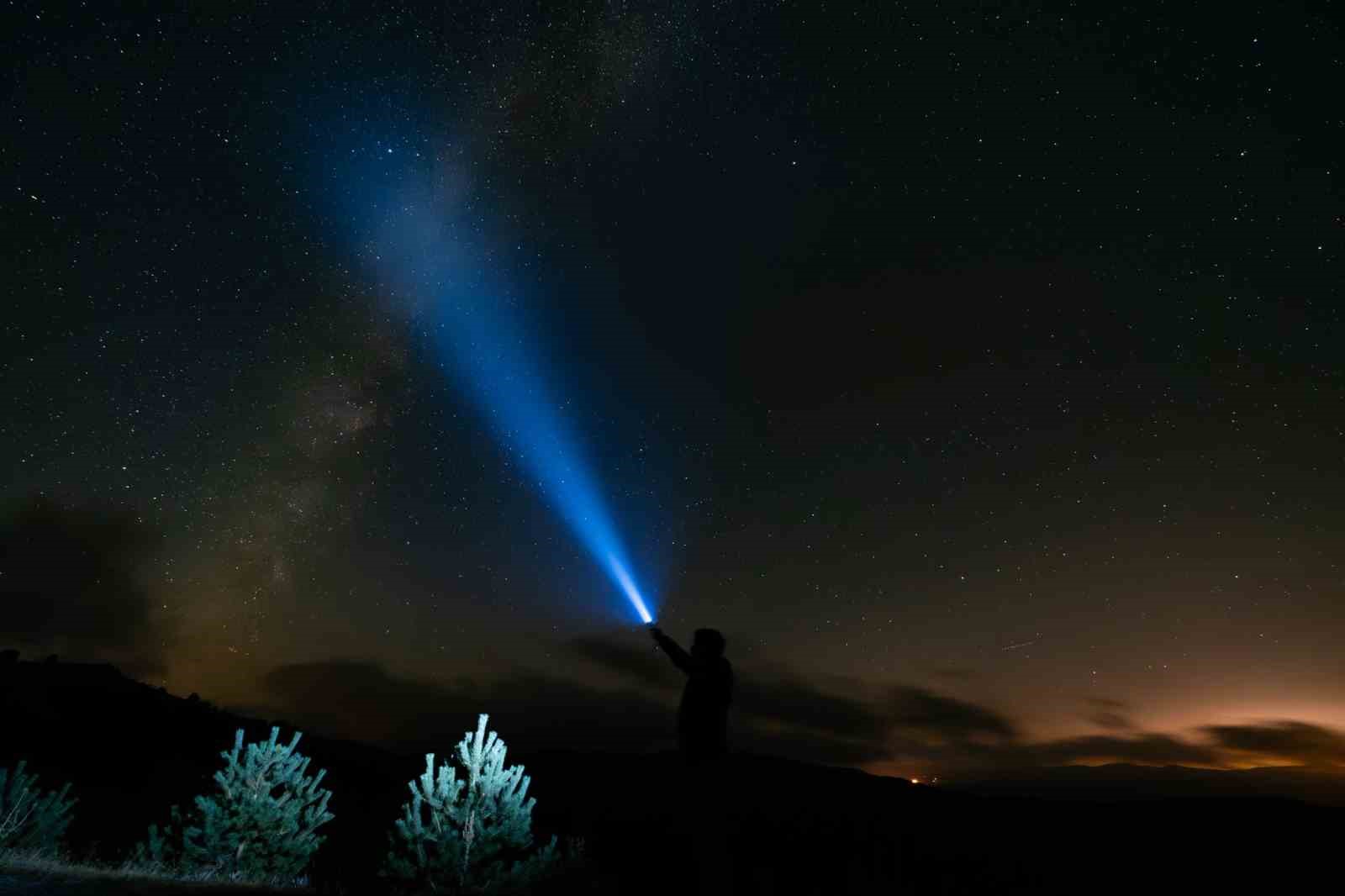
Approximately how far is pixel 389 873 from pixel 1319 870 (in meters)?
62.4

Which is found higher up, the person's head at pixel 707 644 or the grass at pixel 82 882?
the person's head at pixel 707 644

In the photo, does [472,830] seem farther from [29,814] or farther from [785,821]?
[785,821]

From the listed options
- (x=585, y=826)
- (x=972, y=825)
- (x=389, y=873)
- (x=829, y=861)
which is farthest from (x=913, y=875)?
(x=389, y=873)

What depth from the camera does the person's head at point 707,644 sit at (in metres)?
6.73

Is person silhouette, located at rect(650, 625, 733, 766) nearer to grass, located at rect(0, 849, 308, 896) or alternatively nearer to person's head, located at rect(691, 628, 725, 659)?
person's head, located at rect(691, 628, 725, 659)

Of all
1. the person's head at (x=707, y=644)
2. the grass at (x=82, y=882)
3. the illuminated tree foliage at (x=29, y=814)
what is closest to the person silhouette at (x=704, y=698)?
the person's head at (x=707, y=644)

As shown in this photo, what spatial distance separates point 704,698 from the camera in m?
6.64

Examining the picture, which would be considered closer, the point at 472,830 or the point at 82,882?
the point at 82,882

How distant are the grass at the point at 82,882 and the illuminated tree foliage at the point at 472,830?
109 inches

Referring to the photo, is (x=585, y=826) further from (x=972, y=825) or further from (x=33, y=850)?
(x=33, y=850)

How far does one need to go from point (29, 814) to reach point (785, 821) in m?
48.0

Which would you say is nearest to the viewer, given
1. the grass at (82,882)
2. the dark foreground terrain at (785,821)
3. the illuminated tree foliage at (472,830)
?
the grass at (82,882)

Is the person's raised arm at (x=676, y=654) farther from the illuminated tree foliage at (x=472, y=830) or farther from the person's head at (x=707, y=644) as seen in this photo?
the illuminated tree foliage at (x=472, y=830)

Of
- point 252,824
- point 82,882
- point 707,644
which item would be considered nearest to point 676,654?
point 707,644
